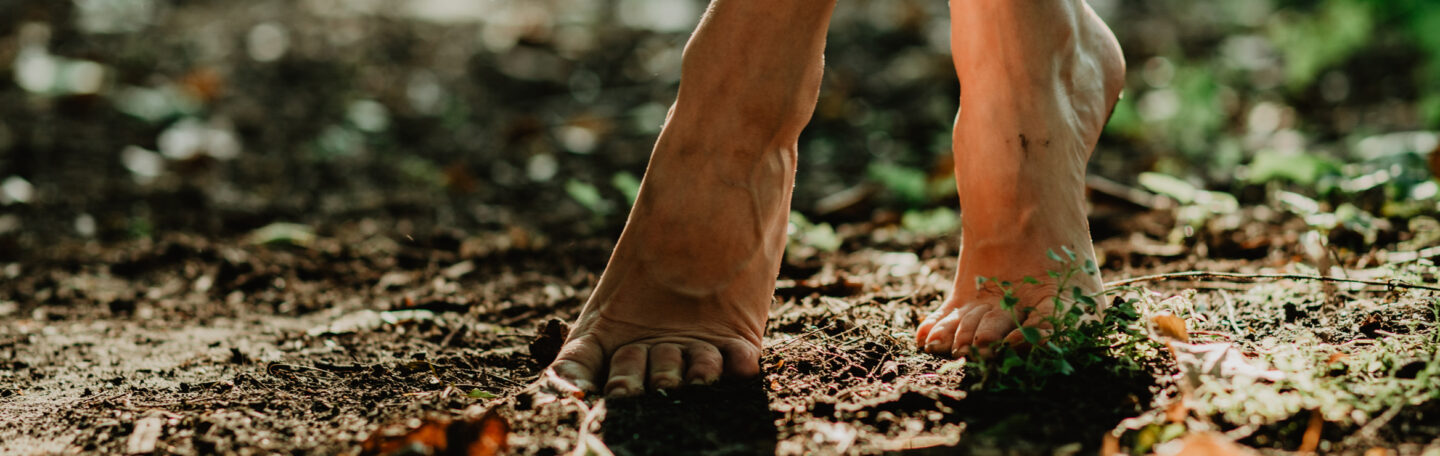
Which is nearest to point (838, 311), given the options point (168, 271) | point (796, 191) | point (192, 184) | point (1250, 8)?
point (796, 191)

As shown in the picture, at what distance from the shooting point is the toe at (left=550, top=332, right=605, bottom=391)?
4.88 feet

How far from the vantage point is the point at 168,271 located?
2.84 metres

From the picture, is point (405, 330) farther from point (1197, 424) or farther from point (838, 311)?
point (1197, 424)

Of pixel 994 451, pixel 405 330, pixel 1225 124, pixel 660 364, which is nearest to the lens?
pixel 994 451

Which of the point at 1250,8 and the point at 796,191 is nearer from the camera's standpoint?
the point at 796,191

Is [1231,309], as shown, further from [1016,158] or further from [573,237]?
[573,237]

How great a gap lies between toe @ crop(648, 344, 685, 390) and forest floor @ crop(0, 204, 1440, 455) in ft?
0.07

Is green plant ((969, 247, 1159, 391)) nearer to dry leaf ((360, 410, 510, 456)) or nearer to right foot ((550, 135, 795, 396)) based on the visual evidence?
right foot ((550, 135, 795, 396))

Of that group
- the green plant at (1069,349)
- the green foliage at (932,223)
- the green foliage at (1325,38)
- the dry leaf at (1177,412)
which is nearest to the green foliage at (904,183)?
the green foliage at (932,223)

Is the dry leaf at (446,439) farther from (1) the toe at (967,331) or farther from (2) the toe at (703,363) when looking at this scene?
(1) the toe at (967,331)

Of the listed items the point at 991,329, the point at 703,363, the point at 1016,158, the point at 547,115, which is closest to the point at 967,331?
the point at 991,329

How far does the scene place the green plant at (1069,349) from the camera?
139 cm

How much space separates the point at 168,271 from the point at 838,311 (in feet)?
6.55

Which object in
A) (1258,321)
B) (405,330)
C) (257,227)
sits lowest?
(257,227)
